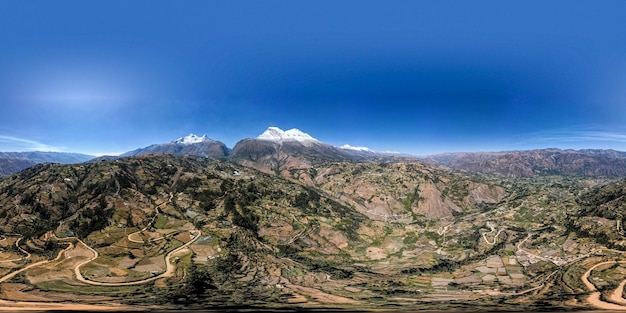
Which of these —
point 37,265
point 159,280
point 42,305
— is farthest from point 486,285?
point 37,265

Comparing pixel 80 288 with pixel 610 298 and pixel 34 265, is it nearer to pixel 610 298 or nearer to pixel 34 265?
pixel 34 265

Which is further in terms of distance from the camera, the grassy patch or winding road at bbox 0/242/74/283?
winding road at bbox 0/242/74/283

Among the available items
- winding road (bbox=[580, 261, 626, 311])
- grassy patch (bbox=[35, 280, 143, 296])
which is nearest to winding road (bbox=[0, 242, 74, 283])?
grassy patch (bbox=[35, 280, 143, 296])

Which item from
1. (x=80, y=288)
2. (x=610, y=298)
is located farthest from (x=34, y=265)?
(x=610, y=298)

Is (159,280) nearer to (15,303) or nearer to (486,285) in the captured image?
(15,303)

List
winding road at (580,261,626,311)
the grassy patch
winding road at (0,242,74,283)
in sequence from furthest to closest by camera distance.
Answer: winding road at (0,242,74,283)
the grassy patch
winding road at (580,261,626,311)

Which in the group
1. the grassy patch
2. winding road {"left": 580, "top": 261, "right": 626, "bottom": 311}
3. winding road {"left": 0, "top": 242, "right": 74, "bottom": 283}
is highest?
winding road {"left": 0, "top": 242, "right": 74, "bottom": 283}

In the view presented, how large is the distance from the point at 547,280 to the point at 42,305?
9818 inches

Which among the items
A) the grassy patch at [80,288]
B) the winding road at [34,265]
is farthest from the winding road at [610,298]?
the winding road at [34,265]

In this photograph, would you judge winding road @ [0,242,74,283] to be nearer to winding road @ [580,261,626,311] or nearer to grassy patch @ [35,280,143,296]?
grassy patch @ [35,280,143,296]

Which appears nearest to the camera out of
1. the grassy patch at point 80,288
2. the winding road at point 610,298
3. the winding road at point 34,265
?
the winding road at point 610,298

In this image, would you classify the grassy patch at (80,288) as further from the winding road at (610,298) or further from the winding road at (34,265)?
the winding road at (610,298)

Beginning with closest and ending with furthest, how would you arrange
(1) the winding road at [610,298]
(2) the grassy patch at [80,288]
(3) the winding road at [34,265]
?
(1) the winding road at [610,298] → (2) the grassy patch at [80,288] → (3) the winding road at [34,265]

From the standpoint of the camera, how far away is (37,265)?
165750 mm
